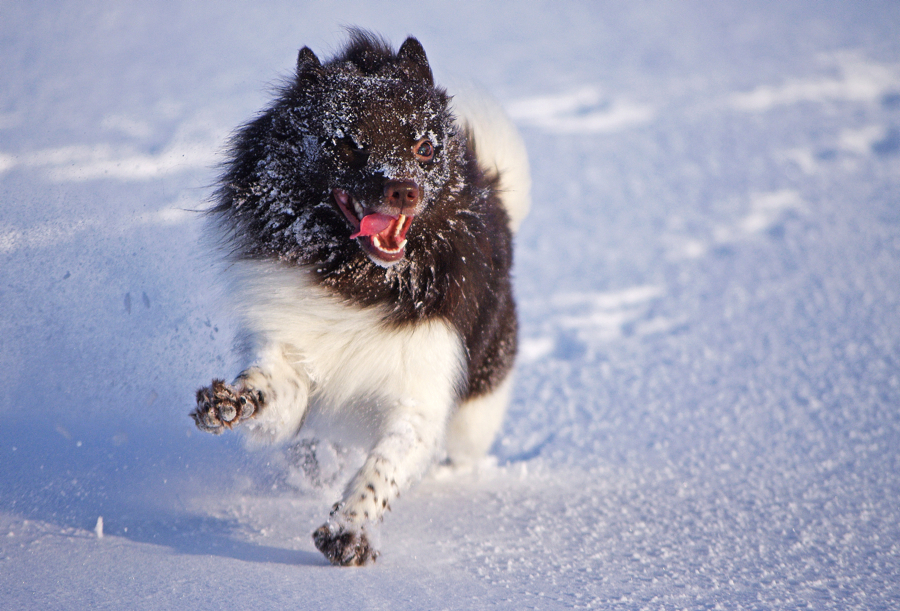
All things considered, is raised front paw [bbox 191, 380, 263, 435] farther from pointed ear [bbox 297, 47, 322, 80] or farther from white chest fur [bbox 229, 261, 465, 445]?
pointed ear [bbox 297, 47, 322, 80]

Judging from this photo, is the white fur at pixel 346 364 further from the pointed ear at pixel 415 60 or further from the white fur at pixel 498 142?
the white fur at pixel 498 142

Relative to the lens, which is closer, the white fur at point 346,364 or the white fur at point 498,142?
the white fur at point 346,364

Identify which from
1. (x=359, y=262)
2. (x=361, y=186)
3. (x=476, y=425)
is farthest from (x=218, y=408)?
(x=476, y=425)

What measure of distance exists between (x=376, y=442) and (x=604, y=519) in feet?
3.53

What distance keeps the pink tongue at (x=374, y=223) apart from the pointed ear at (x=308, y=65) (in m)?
0.70

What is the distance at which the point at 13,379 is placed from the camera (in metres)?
2.65

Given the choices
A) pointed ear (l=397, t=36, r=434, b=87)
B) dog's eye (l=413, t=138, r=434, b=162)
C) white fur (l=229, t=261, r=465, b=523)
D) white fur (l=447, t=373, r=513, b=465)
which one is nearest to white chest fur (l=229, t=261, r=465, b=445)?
white fur (l=229, t=261, r=465, b=523)

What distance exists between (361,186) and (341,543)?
46.1 inches

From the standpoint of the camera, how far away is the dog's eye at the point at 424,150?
234 cm

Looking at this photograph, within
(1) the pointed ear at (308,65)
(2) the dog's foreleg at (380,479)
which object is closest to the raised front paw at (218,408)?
(2) the dog's foreleg at (380,479)

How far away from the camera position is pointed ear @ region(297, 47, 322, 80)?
99.5 inches

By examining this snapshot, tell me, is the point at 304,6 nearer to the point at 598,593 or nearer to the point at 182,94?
the point at 182,94

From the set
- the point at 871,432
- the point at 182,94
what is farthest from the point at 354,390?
the point at 871,432

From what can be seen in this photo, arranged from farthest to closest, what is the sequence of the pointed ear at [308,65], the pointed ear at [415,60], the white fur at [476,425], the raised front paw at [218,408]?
the white fur at [476,425] → the pointed ear at [415,60] → the pointed ear at [308,65] → the raised front paw at [218,408]
